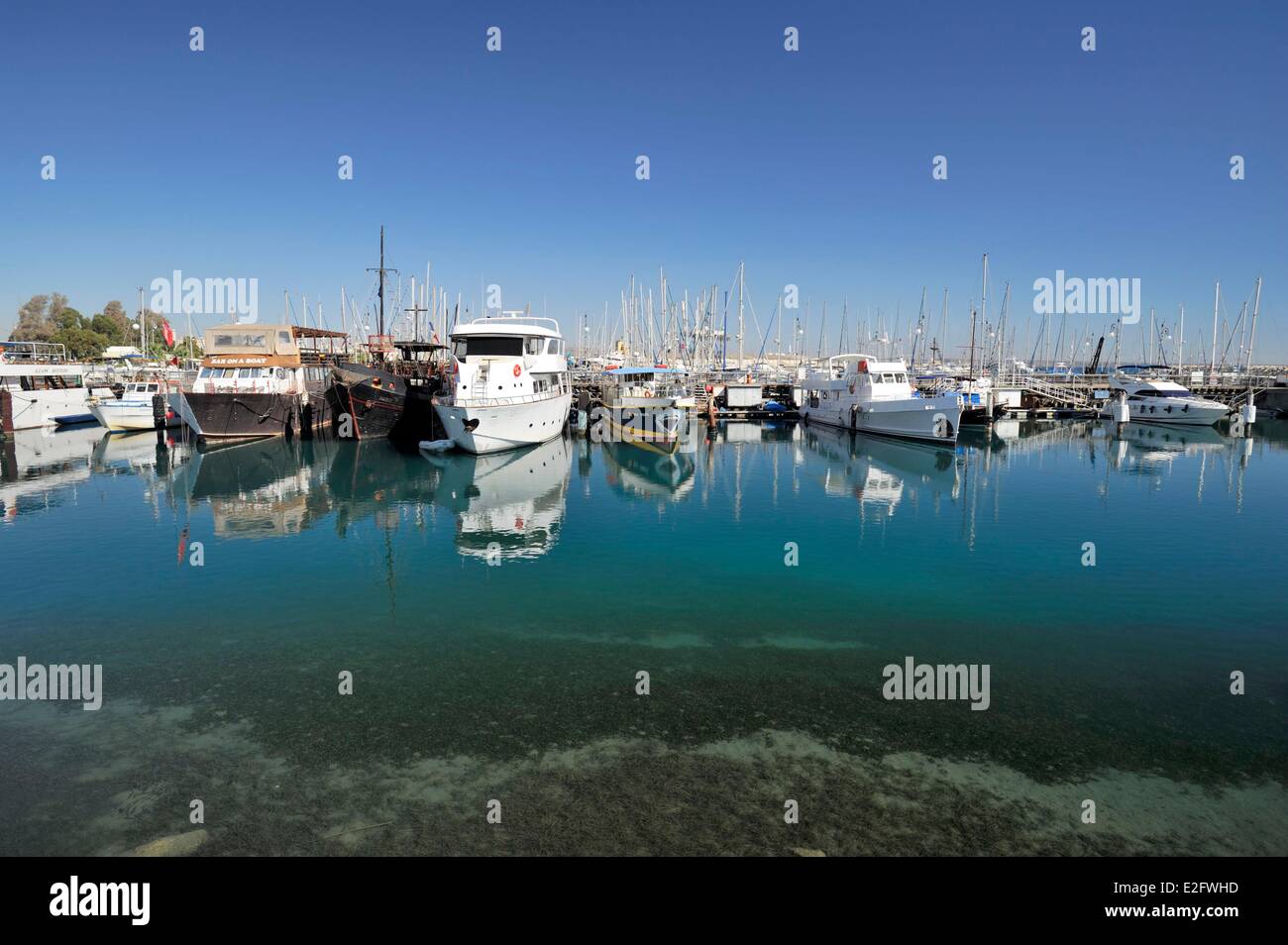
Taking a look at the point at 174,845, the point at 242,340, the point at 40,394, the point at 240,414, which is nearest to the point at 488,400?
the point at 240,414

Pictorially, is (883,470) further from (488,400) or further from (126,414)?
(126,414)

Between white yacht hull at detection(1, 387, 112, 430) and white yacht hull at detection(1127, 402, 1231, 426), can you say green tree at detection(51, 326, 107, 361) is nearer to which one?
white yacht hull at detection(1, 387, 112, 430)

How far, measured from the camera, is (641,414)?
4622cm

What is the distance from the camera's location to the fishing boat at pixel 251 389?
42.1m

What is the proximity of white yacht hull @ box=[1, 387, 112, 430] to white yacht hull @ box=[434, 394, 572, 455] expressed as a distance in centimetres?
2989

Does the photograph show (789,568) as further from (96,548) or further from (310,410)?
(310,410)

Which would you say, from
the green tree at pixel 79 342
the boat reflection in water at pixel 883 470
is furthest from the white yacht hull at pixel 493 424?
the green tree at pixel 79 342

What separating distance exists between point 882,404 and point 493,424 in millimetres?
27998

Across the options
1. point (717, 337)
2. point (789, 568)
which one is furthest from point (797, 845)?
point (717, 337)

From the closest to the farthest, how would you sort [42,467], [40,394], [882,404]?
1. [42,467]
2. [40,394]
3. [882,404]

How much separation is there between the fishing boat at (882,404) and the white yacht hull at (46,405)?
55479 millimetres

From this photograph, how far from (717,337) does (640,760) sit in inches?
3146

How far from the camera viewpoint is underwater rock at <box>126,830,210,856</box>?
7410 millimetres

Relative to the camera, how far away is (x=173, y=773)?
8930mm
